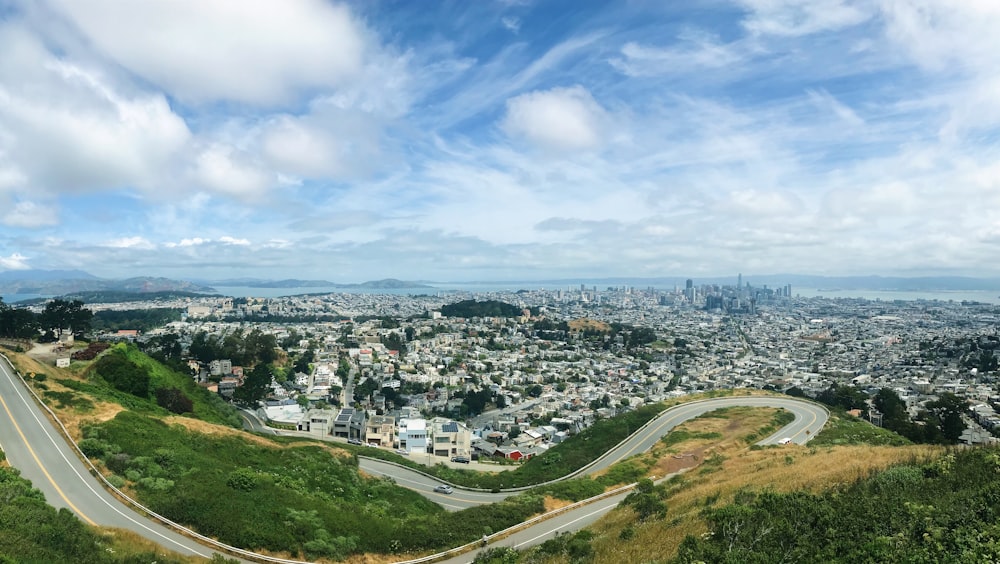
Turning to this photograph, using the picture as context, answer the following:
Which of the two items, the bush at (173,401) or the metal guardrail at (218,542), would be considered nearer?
the metal guardrail at (218,542)

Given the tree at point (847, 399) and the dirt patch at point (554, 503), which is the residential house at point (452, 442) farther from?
the tree at point (847, 399)

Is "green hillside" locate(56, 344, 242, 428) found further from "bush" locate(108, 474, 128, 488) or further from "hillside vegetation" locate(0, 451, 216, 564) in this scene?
"hillside vegetation" locate(0, 451, 216, 564)

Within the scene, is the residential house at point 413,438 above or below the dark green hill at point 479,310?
below

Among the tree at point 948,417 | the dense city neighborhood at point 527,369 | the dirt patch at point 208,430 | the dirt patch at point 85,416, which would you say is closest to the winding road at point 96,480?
the dirt patch at point 85,416

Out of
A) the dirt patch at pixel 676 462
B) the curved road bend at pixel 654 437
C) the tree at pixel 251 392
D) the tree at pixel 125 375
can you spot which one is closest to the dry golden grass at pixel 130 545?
the curved road bend at pixel 654 437

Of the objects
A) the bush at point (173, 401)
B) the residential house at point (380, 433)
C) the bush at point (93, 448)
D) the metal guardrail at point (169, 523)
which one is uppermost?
the bush at point (93, 448)

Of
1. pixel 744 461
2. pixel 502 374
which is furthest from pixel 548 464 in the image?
pixel 502 374

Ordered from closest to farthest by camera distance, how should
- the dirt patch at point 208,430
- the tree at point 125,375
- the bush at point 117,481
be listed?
the bush at point 117,481 → the dirt patch at point 208,430 → the tree at point 125,375

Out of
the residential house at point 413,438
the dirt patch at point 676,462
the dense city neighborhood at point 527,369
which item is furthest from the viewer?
the dense city neighborhood at point 527,369
